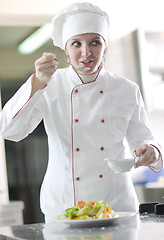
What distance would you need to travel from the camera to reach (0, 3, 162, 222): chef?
6.65 ft

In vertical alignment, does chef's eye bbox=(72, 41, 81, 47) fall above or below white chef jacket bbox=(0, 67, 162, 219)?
above

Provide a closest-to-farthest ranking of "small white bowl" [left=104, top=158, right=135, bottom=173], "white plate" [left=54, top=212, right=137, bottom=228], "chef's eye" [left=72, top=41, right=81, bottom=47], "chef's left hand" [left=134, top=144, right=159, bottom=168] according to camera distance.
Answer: "white plate" [left=54, top=212, right=137, bottom=228] → "small white bowl" [left=104, top=158, right=135, bottom=173] → "chef's left hand" [left=134, top=144, right=159, bottom=168] → "chef's eye" [left=72, top=41, right=81, bottom=47]

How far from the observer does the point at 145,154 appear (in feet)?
6.14

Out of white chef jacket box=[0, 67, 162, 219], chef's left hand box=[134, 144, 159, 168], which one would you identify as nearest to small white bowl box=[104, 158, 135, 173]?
chef's left hand box=[134, 144, 159, 168]

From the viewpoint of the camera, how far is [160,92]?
179 inches

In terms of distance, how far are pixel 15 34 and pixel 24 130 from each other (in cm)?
288

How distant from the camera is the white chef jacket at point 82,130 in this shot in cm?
204

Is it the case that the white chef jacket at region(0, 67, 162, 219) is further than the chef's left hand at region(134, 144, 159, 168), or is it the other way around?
the white chef jacket at region(0, 67, 162, 219)

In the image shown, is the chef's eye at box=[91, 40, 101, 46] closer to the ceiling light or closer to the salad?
the salad

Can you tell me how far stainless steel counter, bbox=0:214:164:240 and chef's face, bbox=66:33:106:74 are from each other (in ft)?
2.35

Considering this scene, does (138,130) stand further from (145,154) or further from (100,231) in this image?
(100,231)

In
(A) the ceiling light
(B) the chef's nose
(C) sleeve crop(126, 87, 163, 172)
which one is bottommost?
(C) sleeve crop(126, 87, 163, 172)

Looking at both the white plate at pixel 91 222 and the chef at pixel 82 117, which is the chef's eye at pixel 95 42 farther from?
the white plate at pixel 91 222

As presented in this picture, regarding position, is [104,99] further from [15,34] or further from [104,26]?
[15,34]
